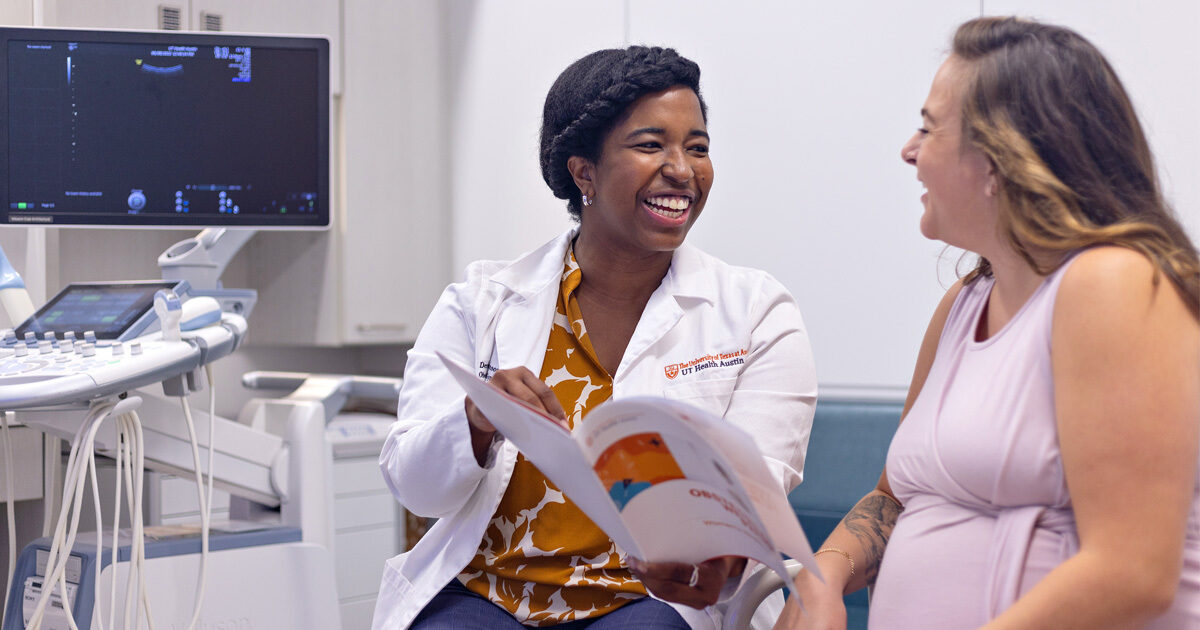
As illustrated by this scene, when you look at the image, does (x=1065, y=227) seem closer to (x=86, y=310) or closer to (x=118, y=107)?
(x=86, y=310)

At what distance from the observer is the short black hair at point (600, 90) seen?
1497 mm

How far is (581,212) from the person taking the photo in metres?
1.67

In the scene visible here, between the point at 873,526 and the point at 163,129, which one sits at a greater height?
the point at 163,129

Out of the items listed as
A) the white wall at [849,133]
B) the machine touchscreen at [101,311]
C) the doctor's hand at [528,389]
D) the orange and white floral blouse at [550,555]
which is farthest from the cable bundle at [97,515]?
the white wall at [849,133]

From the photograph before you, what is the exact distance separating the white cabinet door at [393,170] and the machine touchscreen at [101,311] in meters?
1.30

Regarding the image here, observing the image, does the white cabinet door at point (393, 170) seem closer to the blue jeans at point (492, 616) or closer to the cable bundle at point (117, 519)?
the cable bundle at point (117, 519)

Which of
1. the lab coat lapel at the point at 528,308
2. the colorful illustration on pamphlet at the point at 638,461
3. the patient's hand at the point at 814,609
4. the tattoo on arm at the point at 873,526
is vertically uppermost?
the lab coat lapel at the point at 528,308

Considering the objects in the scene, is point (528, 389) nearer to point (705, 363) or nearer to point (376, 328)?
point (705, 363)

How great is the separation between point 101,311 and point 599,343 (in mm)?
967

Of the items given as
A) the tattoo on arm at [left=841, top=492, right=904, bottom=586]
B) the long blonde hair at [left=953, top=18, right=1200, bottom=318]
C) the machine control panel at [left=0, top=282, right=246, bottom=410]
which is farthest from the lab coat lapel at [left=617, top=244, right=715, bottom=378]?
the machine control panel at [left=0, top=282, right=246, bottom=410]

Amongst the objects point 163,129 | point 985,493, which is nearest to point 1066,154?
point 985,493

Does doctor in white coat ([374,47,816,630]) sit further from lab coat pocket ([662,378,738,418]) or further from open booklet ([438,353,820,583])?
open booklet ([438,353,820,583])

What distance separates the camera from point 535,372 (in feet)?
4.79

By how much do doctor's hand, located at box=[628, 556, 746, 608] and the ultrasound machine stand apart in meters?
0.95
